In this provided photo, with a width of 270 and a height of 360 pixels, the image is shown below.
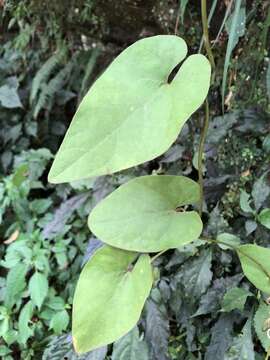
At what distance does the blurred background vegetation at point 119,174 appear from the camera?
1137 millimetres

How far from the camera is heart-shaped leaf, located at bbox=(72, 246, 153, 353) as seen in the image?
29.3 inches

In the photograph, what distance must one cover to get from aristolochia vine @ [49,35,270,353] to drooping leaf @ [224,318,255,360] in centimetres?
25

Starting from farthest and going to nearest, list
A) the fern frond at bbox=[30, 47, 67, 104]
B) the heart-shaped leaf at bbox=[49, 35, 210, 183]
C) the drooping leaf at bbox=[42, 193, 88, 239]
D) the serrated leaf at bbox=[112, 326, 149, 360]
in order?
the fern frond at bbox=[30, 47, 67, 104] < the drooping leaf at bbox=[42, 193, 88, 239] < the serrated leaf at bbox=[112, 326, 149, 360] < the heart-shaped leaf at bbox=[49, 35, 210, 183]

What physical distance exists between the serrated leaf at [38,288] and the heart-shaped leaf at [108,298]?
63cm

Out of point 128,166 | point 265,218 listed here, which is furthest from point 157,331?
point 128,166

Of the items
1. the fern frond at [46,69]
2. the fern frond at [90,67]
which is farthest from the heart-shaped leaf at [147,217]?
the fern frond at [46,69]

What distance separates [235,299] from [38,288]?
56cm

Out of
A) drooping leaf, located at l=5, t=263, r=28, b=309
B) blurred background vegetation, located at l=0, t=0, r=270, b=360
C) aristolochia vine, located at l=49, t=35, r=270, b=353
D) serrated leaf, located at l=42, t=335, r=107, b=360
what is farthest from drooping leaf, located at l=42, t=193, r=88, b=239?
aristolochia vine, located at l=49, t=35, r=270, b=353

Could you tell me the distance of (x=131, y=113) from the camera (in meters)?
0.70

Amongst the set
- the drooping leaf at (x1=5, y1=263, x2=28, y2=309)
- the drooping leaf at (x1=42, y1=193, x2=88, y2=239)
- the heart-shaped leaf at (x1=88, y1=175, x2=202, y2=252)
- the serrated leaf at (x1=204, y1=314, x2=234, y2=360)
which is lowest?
the drooping leaf at (x1=5, y1=263, x2=28, y2=309)

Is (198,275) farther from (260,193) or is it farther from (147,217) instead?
(147,217)

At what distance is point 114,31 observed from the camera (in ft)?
5.73

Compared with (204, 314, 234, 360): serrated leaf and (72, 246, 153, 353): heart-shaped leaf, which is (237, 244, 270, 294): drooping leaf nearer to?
(72, 246, 153, 353): heart-shaped leaf

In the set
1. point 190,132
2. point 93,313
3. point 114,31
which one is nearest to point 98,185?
point 190,132
